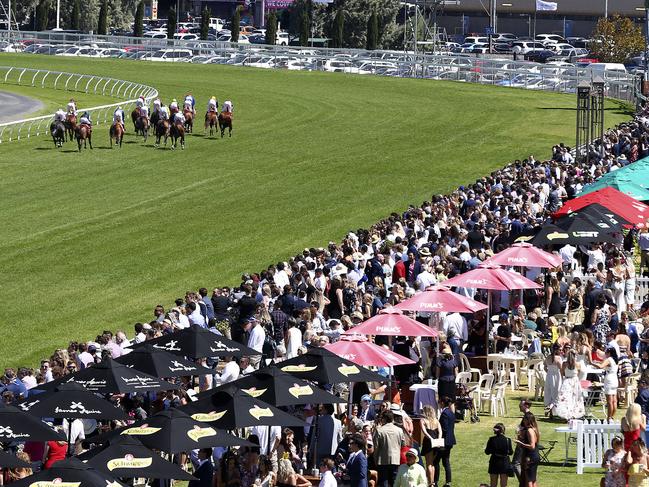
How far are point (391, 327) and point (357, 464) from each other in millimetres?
4450

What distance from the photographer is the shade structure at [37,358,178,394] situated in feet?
56.0

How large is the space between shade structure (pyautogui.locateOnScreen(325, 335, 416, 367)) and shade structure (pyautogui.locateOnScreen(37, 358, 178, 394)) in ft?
7.95

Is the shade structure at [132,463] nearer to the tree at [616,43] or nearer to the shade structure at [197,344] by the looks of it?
the shade structure at [197,344]

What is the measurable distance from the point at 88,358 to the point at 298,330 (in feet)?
10.1

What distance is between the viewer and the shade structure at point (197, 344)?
61.9 feet

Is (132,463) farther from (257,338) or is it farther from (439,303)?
(439,303)

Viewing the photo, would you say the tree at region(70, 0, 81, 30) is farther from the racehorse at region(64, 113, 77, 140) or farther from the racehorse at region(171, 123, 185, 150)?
the racehorse at region(171, 123, 185, 150)

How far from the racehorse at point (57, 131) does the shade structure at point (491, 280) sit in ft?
82.9

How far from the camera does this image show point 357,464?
50.5ft

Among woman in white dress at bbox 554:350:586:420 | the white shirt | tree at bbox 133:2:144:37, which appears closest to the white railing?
tree at bbox 133:2:144:37

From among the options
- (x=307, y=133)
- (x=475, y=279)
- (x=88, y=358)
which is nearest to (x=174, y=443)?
(x=88, y=358)

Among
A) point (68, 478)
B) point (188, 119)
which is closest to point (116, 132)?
point (188, 119)

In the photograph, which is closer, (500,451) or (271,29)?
(500,451)

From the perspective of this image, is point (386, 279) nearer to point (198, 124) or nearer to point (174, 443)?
point (174, 443)
